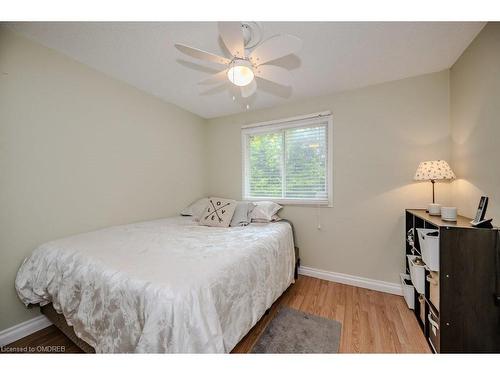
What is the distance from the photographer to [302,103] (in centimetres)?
257

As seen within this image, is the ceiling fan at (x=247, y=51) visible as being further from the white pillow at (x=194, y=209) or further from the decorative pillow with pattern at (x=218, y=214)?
the white pillow at (x=194, y=209)

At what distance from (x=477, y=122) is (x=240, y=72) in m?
1.87

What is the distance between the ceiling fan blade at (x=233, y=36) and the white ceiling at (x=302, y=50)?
0.31m

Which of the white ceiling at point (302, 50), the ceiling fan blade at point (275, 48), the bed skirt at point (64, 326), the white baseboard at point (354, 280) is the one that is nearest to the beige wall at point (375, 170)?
the white baseboard at point (354, 280)

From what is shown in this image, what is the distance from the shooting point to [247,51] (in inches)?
62.5

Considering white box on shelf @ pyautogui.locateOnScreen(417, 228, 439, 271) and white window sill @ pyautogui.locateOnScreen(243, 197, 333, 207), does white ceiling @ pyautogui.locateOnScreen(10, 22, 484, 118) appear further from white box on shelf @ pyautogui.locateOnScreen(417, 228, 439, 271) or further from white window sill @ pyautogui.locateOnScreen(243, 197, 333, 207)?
white box on shelf @ pyautogui.locateOnScreen(417, 228, 439, 271)

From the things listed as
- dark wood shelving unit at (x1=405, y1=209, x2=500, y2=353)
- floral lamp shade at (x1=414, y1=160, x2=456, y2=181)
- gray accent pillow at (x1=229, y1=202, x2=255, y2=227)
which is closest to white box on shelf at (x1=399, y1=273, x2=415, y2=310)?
dark wood shelving unit at (x1=405, y1=209, x2=500, y2=353)

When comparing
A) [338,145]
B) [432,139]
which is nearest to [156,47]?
[338,145]

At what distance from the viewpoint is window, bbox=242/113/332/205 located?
2488mm

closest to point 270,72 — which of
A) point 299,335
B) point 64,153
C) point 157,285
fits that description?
point 157,285

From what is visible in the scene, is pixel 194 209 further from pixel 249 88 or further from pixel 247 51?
pixel 247 51

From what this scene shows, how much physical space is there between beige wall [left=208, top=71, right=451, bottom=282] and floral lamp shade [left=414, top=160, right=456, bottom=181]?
12.4 inches

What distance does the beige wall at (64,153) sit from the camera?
1.48 metres
